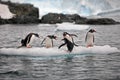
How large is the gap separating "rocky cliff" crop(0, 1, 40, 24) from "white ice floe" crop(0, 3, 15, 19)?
513 mm

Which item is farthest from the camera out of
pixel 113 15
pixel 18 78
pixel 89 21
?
pixel 113 15

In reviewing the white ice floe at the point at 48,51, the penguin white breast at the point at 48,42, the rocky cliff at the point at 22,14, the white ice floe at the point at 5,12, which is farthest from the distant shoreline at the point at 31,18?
the white ice floe at the point at 48,51

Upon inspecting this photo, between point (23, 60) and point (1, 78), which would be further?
point (23, 60)

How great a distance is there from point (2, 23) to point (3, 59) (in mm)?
31783

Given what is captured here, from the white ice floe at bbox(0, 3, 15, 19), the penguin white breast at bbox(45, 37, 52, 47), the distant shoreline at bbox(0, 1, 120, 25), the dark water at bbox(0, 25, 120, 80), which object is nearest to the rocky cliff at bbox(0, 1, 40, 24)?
the distant shoreline at bbox(0, 1, 120, 25)

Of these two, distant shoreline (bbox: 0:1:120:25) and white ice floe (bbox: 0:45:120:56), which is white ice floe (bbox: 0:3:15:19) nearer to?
distant shoreline (bbox: 0:1:120:25)

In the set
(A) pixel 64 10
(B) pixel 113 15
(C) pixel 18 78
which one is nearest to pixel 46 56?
(C) pixel 18 78

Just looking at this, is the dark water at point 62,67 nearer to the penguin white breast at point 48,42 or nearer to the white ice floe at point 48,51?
Result: the white ice floe at point 48,51

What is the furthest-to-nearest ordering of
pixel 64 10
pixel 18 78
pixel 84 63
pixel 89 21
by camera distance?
pixel 64 10 < pixel 89 21 < pixel 84 63 < pixel 18 78

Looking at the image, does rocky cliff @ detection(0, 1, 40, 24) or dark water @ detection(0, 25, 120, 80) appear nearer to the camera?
dark water @ detection(0, 25, 120, 80)

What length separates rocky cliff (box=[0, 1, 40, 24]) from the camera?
47875 mm

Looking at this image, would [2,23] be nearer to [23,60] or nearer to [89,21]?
[89,21]

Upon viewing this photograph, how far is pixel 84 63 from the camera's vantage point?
1445cm

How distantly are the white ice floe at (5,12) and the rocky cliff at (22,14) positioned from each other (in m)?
0.51
